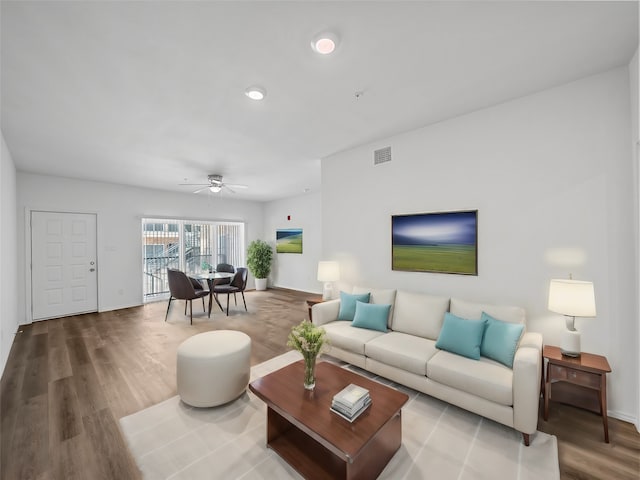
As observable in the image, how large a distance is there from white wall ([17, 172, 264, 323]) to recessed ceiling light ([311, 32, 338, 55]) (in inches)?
233

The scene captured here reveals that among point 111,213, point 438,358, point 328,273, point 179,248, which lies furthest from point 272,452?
point 179,248

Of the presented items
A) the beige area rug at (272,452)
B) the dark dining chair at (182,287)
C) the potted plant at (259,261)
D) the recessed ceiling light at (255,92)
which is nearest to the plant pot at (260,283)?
the potted plant at (259,261)

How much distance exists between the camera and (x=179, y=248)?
692 cm

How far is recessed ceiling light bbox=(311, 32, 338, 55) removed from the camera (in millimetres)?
1733

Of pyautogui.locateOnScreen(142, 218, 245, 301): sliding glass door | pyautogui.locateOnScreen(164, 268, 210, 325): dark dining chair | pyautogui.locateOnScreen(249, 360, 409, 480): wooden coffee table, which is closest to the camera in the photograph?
pyautogui.locateOnScreen(249, 360, 409, 480): wooden coffee table

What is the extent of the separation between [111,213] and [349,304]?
18.3ft

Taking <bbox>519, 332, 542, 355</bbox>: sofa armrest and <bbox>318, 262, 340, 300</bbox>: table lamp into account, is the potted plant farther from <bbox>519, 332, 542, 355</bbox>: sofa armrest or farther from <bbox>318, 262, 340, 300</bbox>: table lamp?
Result: <bbox>519, 332, 542, 355</bbox>: sofa armrest

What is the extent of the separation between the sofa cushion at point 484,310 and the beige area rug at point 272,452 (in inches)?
33.3

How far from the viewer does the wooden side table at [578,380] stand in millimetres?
1900

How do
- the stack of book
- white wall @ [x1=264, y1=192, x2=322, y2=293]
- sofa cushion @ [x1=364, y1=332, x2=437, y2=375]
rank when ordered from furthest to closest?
white wall @ [x1=264, y1=192, x2=322, y2=293] < sofa cushion @ [x1=364, y1=332, x2=437, y2=375] < the stack of book

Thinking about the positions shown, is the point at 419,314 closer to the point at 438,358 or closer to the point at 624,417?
the point at 438,358

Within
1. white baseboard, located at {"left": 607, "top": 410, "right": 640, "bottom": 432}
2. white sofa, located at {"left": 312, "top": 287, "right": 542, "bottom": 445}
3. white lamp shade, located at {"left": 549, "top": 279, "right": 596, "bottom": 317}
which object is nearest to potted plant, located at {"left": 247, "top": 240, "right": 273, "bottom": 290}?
white sofa, located at {"left": 312, "top": 287, "right": 542, "bottom": 445}

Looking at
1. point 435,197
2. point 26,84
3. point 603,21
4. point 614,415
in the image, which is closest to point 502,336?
point 614,415

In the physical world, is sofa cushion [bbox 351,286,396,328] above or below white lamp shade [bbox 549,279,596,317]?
below
